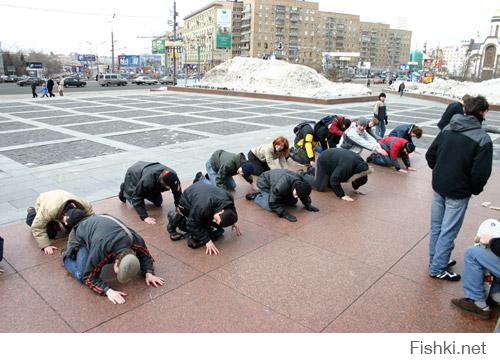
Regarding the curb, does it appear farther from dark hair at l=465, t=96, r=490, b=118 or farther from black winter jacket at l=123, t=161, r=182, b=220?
dark hair at l=465, t=96, r=490, b=118

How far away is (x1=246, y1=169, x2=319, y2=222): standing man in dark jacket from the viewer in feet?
17.5

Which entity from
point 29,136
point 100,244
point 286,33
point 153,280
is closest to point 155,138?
point 29,136

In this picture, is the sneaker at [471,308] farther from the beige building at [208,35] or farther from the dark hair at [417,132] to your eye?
the beige building at [208,35]

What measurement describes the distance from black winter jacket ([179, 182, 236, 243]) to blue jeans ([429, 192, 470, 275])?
206 centimetres

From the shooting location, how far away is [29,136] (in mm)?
11922

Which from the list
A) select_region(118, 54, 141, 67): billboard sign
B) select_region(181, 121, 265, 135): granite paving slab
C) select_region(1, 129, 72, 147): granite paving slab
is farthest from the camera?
select_region(118, 54, 141, 67): billboard sign

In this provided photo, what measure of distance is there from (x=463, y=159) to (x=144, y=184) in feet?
11.7

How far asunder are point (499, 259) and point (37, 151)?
10048 mm

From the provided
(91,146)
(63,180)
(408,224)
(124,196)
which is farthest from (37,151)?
(408,224)

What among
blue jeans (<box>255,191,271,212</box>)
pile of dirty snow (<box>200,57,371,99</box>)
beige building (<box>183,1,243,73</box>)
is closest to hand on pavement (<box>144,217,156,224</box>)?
blue jeans (<box>255,191,271,212</box>)

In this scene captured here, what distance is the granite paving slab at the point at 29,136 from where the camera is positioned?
35.9 feet

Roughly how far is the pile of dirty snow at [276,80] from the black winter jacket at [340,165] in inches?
861

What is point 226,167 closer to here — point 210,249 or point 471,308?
point 210,249

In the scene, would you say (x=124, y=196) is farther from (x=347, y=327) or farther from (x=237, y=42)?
(x=237, y=42)
